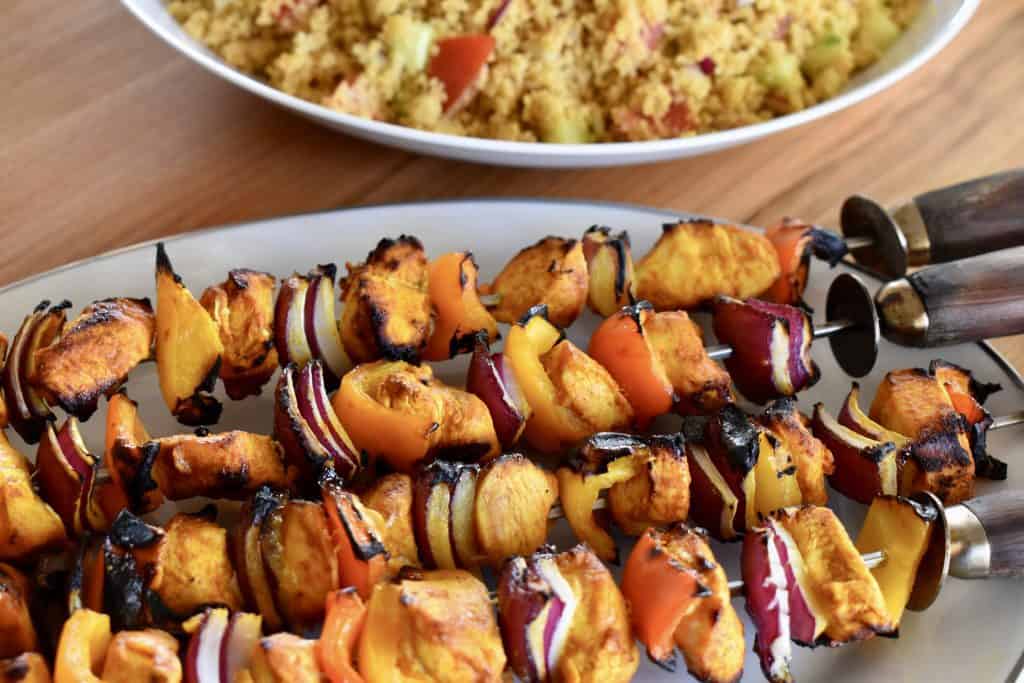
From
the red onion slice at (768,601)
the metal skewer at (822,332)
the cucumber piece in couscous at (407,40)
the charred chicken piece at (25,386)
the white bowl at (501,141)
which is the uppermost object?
the cucumber piece in couscous at (407,40)

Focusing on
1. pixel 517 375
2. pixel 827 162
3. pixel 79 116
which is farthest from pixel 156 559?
pixel 827 162

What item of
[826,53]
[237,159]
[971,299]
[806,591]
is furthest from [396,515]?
[826,53]

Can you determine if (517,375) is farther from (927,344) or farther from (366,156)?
(366,156)

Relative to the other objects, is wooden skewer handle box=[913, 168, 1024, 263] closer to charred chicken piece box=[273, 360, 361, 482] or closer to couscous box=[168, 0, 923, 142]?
couscous box=[168, 0, 923, 142]

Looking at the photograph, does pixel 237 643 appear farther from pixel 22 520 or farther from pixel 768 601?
pixel 768 601

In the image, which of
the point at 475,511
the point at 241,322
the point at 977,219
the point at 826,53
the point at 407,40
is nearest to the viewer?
the point at 475,511

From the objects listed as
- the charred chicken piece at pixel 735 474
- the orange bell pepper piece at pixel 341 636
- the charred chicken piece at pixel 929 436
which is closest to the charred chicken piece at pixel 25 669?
the orange bell pepper piece at pixel 341 636

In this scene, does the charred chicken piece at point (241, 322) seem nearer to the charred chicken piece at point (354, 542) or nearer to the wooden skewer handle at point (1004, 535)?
the charred chicken piece at point (354, 542)
